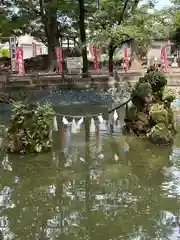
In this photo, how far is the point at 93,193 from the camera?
8664mm

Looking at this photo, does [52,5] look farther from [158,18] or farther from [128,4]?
[158,18]

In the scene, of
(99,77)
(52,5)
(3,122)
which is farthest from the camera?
(52,5)

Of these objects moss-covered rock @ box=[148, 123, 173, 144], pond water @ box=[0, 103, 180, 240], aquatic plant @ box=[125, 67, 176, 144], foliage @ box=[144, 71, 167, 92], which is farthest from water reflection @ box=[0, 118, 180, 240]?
foliage @ box=[144, 71, 167, 92]

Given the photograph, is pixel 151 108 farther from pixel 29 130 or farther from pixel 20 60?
pixel 20 60

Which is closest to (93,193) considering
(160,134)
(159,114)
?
(160,134)

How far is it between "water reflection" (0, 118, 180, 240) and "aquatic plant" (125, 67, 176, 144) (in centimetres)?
86

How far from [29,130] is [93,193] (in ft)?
12.9

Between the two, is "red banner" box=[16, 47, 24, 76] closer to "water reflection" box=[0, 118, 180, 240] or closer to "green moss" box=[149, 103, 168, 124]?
"water reflection" box=[0, 118, 180, 240]

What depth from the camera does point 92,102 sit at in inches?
907

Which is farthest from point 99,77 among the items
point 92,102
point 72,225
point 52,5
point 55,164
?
point 72,225

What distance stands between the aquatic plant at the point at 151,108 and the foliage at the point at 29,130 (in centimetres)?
345

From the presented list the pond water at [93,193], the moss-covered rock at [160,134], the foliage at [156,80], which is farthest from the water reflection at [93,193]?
the foliage at [156,80]

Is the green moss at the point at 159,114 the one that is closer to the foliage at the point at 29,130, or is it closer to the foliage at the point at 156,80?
the foliage at the point at 156,80

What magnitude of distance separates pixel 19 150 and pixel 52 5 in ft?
60.9
